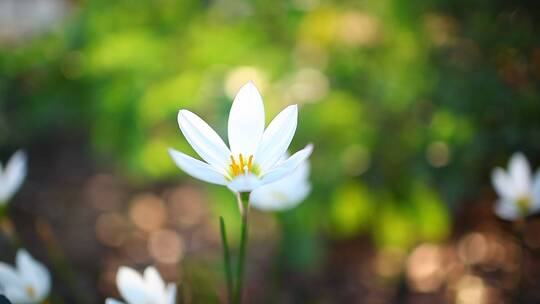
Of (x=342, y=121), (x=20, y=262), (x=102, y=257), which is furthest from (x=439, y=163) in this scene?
(x=102, y=257)

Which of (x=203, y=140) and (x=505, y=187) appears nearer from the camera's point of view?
(x=203, y=140)

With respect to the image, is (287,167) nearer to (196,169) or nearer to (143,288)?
(196,169)

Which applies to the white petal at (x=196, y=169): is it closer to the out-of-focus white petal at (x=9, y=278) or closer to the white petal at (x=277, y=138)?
the white petal at (x=277, y=138)

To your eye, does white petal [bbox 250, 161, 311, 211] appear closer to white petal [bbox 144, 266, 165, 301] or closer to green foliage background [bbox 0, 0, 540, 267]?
white petal [bbox 144, 266, 165, 301]

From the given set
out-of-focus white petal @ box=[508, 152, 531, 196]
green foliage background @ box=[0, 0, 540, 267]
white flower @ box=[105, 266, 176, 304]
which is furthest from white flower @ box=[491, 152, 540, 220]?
white flower @ box=[105, 266, 176, 304]

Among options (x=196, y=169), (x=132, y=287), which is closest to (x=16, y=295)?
(x=132, y=287)

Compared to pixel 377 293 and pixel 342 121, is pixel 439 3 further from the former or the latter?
pixel 377 293

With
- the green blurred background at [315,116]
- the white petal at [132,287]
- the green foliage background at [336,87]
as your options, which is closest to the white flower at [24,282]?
the white petal at [132,287]

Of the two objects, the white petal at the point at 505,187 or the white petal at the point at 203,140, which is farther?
the white petal at the point at 505,187
